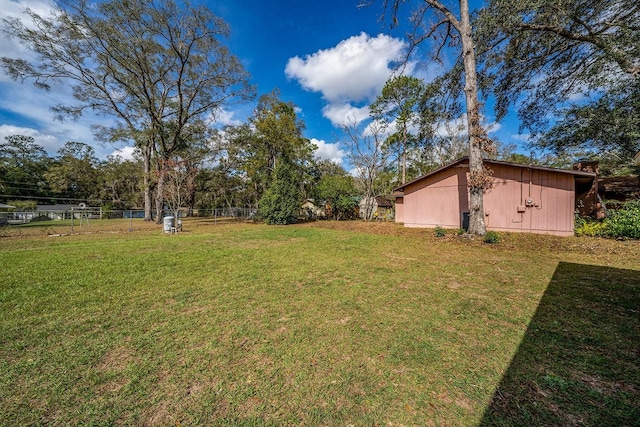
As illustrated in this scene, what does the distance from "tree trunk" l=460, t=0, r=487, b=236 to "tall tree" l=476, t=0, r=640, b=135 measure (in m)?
0.75

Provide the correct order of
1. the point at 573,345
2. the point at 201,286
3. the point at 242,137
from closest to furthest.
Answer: the point at 573,345, the point at 201,286, the point at 242,137

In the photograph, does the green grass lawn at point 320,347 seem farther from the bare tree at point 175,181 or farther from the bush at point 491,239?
the bare tree at point 175,181

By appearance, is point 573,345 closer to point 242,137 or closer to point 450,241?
point 450,241

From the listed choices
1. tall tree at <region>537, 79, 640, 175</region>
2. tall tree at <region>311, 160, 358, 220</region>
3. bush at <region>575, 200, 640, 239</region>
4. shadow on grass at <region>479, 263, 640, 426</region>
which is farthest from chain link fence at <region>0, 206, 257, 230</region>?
tall tree at <region>537, 79, 640, 175</region>

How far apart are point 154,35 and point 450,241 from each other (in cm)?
2138

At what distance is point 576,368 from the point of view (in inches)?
82.4

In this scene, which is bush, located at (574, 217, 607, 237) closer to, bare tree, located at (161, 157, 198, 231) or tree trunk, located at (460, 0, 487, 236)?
tree trunk, located at (460, 0, 487, 236)

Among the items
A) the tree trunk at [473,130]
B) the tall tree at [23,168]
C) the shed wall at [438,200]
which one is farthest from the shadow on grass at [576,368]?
the tall tree at [23,168]

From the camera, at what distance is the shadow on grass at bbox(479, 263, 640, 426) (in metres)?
1.62

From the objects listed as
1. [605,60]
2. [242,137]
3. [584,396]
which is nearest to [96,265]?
[584,396]

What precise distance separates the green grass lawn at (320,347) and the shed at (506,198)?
6638 mm

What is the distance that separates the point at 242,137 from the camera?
24281 mm

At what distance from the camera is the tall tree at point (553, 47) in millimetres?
8484

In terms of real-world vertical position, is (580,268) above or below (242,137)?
below
